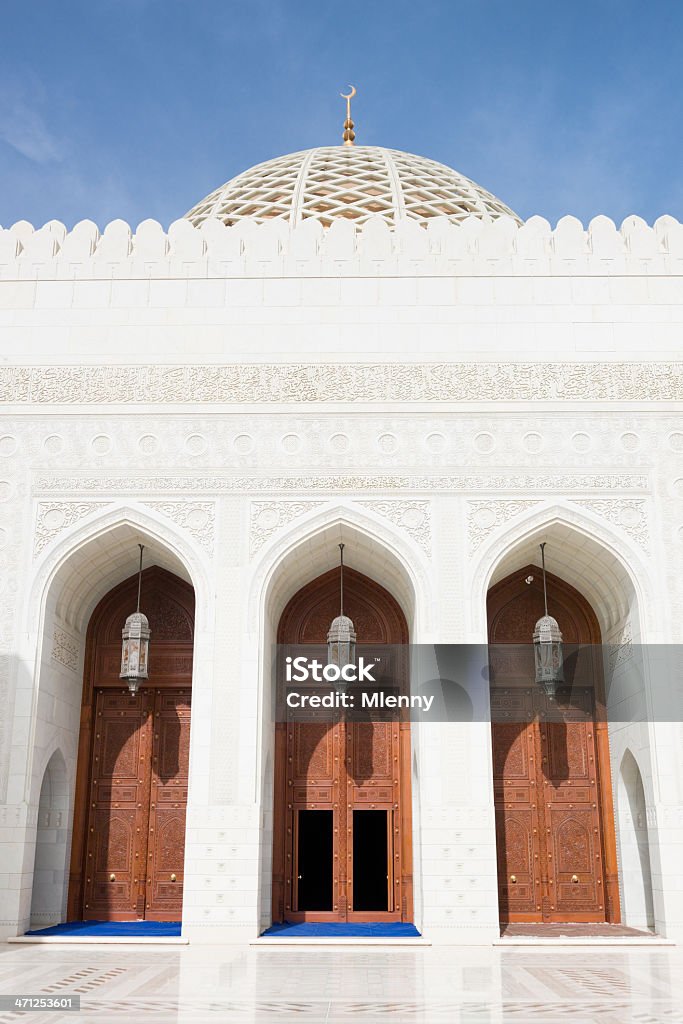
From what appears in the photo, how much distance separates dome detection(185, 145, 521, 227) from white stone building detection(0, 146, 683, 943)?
1.58 metres

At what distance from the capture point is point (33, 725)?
5.51 meters

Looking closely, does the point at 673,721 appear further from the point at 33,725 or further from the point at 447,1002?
the point at 33,725

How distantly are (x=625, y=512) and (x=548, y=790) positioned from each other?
5.71 feet

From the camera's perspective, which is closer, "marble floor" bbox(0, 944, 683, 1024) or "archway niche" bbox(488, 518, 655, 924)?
"marble floor" bbox(0, 944, 683, 1024)

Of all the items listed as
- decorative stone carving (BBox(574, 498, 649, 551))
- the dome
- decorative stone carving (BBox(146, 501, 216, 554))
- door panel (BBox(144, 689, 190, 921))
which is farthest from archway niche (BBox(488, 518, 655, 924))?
the dome

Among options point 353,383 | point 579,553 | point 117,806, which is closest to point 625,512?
point 579,553

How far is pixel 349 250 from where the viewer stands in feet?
20.6

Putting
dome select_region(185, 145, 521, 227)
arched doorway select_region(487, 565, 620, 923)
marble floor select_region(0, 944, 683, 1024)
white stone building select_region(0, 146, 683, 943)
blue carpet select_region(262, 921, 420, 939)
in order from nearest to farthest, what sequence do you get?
marble floor select_region(0, 944, 683, 1024) → blue carpet select_region(262, 921, 420, 939) → white stone building select_region(0, 146, 683, 943) → arched doorway select_region(487, 565, 620, 923) → dome select_region(185, 145, 521, 227)

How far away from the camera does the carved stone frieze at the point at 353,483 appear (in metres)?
5.80

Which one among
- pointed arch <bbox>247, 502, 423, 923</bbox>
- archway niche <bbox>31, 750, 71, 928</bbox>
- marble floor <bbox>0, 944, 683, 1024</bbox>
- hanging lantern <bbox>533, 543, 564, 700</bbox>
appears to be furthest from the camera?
archway niche <bbox>31, 750, 71, 928</bbox>

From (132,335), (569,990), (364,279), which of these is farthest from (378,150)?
(569,990)

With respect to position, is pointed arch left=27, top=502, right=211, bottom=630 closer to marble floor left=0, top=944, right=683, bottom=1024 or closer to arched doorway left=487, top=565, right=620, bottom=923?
marble floor left=0, top=944, right=683, bottom=1024

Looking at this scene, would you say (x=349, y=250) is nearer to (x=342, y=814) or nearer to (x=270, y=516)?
(x=270, y=516)

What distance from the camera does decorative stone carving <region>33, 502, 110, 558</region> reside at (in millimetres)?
5781
